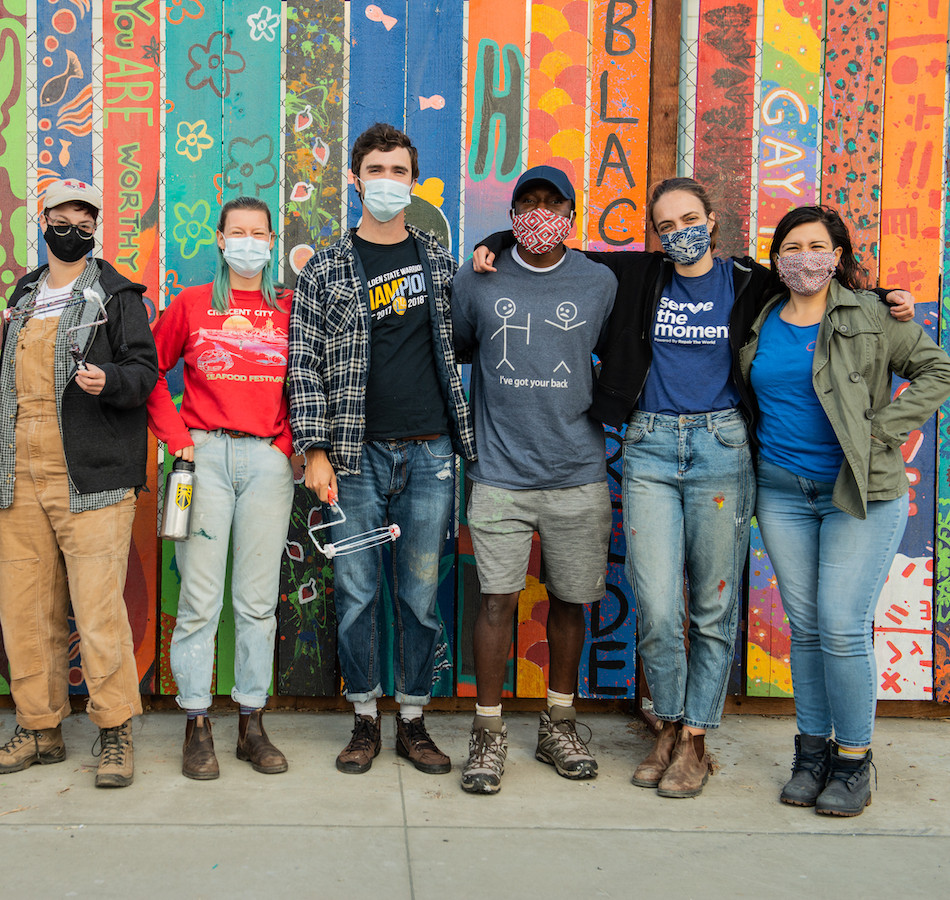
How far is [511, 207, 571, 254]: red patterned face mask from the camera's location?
351 centimetres

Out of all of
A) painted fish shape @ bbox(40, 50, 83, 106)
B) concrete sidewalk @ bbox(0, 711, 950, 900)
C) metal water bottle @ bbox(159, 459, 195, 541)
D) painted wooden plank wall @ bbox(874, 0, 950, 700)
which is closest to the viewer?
concrete sidewalk @ bbox(0, 711, 950, 900)

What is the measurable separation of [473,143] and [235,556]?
2155 millimetres

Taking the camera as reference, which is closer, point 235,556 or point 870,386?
point 870,386

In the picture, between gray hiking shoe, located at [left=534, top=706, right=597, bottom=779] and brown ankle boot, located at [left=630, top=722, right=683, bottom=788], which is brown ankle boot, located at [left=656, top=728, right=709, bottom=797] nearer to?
brown ankle boot, located at [left=630, top=722, right=683, bottom=788]

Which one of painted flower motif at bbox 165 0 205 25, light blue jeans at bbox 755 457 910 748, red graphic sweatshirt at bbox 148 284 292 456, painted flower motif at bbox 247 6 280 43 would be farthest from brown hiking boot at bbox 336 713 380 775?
painted flower motif at bbox 165 0 205 25

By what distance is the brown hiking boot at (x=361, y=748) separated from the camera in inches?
143

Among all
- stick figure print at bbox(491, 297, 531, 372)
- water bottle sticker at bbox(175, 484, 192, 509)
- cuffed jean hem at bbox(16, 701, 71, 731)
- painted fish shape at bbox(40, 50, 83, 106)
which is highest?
painted fish shape at bbox(40, 50, 83, 106)

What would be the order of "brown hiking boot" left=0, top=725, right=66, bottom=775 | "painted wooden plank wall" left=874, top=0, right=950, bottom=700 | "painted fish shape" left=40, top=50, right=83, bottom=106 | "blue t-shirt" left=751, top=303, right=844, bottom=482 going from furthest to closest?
"painted wooden plank wall" left=874, top=0, right=950, bottom=700, "painted fish shape" left=40, top=50, right=83, bottom=106, "brown hiking boot" left=0, top=725, right=66, bottom=775, "blue t-shirt" left=751, top=303, right=844, bottom=482

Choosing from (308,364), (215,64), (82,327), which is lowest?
(308,364)

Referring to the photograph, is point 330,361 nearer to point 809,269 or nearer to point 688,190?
point 688,190

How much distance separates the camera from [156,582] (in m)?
4.29

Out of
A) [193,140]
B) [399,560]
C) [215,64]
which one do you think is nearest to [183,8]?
[215,64]

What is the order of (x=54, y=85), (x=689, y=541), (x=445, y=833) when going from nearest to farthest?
1. (x=445, y=833)
2. (x=689, y=541)
3. (x=54, y=85)

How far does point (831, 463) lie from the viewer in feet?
11.0
